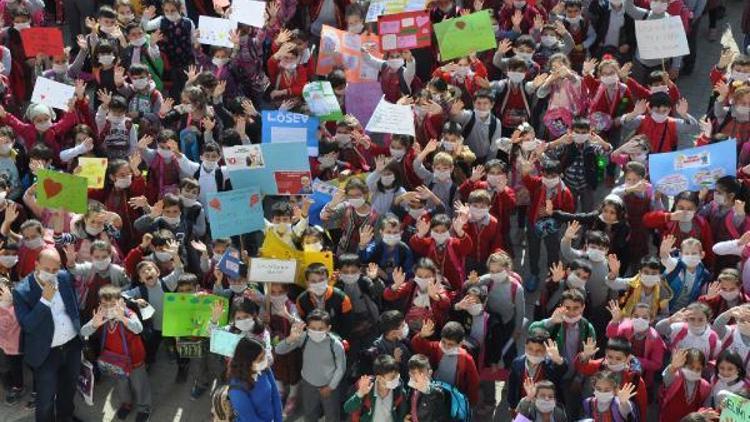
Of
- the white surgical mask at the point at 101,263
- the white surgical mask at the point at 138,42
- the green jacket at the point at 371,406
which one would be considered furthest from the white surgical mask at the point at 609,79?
the white surgical mask at the point at 101,263

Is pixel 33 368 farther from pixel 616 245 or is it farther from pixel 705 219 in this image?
pixel 705 219

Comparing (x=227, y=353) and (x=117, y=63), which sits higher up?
(x=117, y=63)

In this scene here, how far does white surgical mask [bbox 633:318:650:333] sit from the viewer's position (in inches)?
377

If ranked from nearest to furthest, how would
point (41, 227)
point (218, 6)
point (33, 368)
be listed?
point (33, 368), point (41, 227), point (218, 6)

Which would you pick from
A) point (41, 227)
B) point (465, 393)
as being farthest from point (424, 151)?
point (41, 227)

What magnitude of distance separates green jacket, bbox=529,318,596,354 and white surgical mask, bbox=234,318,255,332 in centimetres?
239

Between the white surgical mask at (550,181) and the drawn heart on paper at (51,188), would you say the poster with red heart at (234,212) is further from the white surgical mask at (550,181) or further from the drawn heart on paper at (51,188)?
the white surgical mask at (550,181)

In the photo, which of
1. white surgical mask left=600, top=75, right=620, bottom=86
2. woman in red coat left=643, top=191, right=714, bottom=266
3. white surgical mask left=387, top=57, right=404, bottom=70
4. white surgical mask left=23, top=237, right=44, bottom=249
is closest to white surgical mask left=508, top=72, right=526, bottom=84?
white surgical mask left=600, top=75, right=620, bottom=86

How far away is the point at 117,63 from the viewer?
13383 millimetres

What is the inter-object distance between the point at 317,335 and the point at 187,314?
1302 millimetres

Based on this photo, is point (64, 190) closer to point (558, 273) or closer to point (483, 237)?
point (483, 237)

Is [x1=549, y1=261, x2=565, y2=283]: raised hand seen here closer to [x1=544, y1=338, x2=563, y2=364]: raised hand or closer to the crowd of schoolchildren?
the crowd of schoolchildren

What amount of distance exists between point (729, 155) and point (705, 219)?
0.79 meters

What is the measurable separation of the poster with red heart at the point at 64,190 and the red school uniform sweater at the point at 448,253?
3.21 meters
